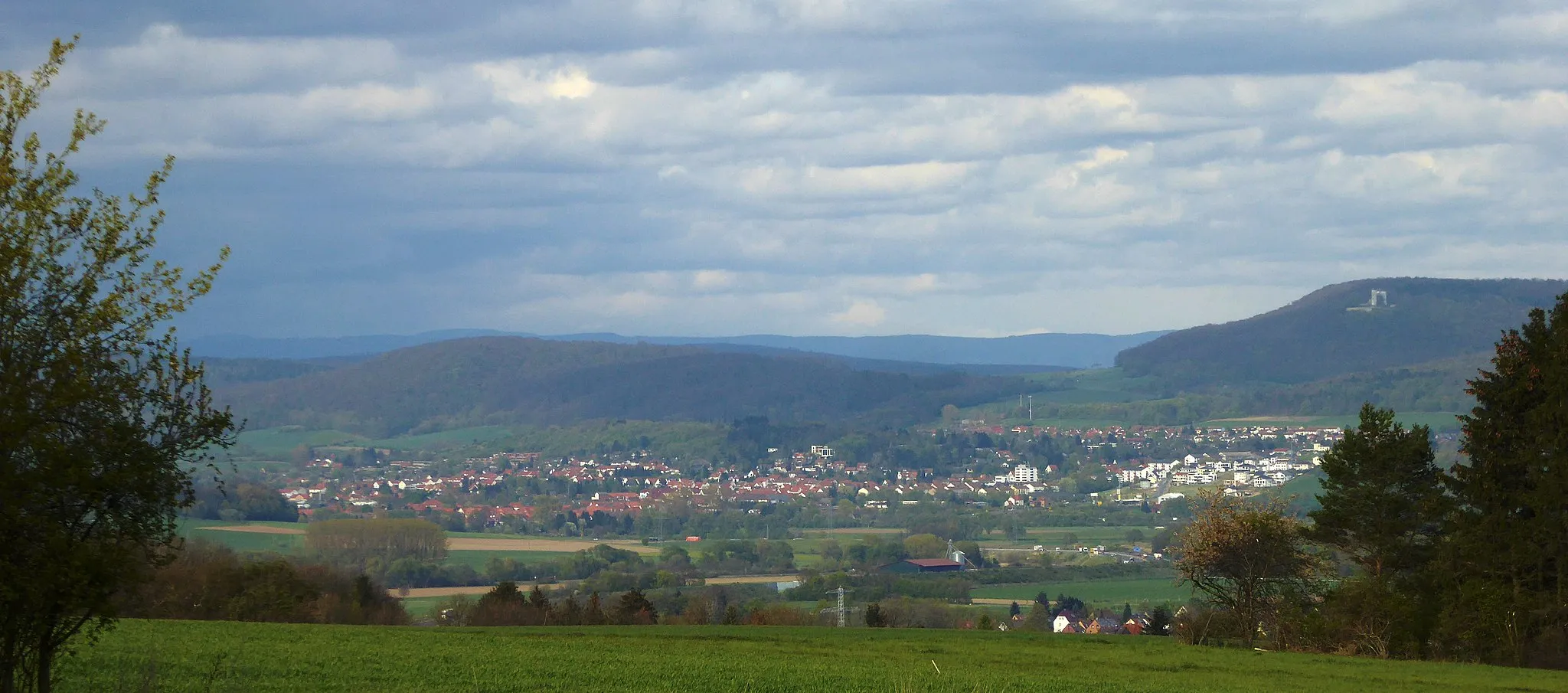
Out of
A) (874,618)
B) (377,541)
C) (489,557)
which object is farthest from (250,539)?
(874,618)

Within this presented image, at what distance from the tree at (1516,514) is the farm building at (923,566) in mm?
99592

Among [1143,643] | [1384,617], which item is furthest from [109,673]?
[1384,617]

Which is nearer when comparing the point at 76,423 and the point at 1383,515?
the point at 76,423

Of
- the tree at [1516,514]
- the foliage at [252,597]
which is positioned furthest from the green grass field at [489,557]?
the tree at [1516,514]

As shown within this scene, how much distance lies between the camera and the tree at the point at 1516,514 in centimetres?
3909

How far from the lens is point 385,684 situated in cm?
2150

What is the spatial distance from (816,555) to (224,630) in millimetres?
130643

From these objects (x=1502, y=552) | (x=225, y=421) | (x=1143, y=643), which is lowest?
(x=1143, y=643)

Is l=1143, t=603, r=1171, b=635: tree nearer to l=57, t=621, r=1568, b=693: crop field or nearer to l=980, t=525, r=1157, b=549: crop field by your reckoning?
l=57, t=621, r=1568, b=693: crop field

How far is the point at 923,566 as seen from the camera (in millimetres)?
A: 144000

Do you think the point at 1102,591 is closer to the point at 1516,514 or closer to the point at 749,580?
the point at 749,580

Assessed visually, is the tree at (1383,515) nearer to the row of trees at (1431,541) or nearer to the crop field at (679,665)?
the row of trees at (1431,541)

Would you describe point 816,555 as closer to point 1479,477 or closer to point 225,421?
point 1479,477

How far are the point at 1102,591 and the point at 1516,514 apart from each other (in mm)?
72873
